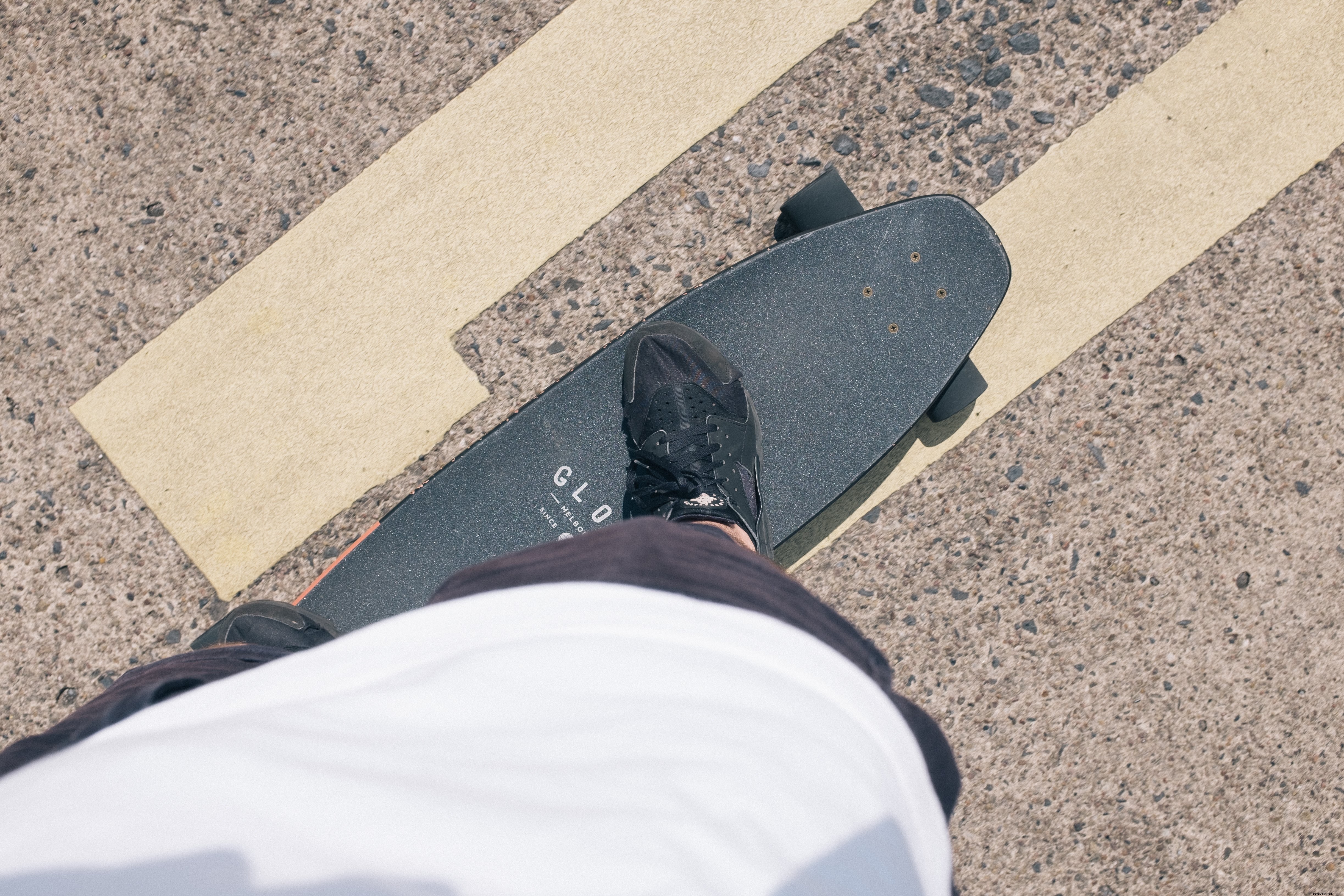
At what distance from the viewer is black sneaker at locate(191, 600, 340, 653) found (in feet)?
4.55

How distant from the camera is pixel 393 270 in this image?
1.59 meters

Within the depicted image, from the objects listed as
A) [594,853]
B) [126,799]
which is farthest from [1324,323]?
[126,799]

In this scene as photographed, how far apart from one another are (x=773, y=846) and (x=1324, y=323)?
67.2 inches

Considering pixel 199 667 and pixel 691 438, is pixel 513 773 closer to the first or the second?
pixel 199 667

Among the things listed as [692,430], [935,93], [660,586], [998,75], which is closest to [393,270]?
[692,430]

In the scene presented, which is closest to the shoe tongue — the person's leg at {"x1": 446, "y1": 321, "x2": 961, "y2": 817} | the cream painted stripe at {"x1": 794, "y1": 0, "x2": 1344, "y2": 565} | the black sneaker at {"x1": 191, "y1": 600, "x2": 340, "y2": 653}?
the person's leg at {"x1": 446, "y1": 321, "x2": 961, "y2": 817}

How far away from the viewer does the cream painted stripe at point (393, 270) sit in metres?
1.59

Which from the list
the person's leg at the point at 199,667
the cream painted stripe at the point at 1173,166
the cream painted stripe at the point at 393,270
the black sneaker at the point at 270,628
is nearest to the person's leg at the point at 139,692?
the person's leg at the point at 199,667

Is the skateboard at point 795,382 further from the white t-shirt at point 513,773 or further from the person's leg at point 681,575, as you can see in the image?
the white t-shirt at point 513,773

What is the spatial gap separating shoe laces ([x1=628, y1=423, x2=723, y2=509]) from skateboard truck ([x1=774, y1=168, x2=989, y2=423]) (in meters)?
0.46

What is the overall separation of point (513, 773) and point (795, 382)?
108 centimetres

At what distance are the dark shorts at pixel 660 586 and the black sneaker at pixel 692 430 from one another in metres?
0.50

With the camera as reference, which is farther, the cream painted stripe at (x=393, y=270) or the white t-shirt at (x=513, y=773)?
the cream painted stripe at (x=393, y=270)

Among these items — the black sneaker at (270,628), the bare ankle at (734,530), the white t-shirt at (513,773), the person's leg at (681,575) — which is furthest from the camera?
the bare ankle at (734,530)
